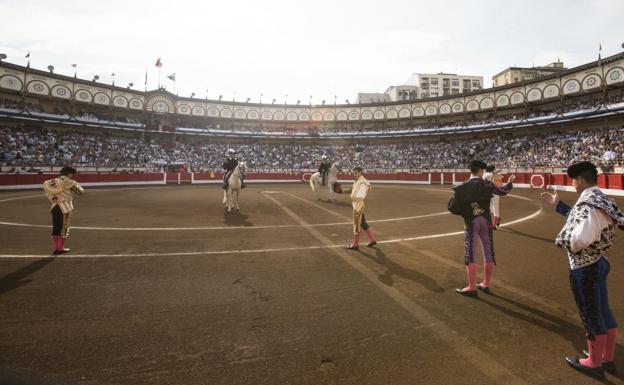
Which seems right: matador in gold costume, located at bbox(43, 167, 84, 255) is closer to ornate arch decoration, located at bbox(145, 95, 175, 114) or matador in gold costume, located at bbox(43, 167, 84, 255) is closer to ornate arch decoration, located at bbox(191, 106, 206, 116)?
ornate arch decoration, located at bbox(145, 95, 175, 114)

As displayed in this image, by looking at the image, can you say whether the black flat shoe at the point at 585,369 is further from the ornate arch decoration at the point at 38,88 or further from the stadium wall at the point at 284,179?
the ornate arch decoration at the point at 38,88

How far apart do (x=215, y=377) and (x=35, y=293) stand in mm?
→ 3390

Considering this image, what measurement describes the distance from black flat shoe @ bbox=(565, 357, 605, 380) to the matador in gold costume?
8083 millimetres

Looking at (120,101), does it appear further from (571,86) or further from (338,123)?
(571,86)

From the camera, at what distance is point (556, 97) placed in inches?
1421

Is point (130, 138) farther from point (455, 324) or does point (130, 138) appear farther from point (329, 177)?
point (455, 324)

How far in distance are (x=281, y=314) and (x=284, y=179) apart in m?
37.8

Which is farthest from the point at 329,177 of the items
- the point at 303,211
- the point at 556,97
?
the point at 556,97

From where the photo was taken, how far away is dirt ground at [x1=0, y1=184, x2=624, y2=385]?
2.55 m

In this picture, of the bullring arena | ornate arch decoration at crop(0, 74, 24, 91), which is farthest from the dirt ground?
ornate arch decoration at crop(0, 74, 24, 91)

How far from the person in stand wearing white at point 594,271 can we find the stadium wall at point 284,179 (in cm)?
1838

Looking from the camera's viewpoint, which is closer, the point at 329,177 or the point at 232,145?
the point at 329,177

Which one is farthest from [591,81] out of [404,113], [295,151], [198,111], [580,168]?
[198,111]

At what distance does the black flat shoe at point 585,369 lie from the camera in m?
2.55
